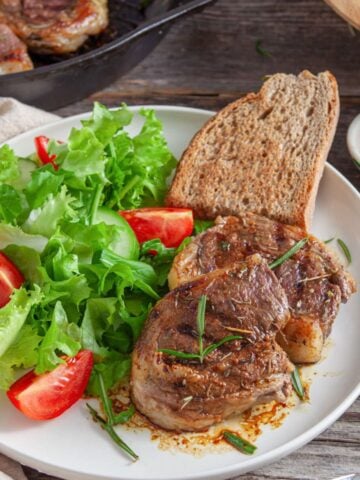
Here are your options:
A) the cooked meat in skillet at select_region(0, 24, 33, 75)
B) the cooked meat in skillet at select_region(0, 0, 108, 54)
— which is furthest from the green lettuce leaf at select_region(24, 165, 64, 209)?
the cooked meat in skillet at select_region(0, 0, 108, 54)

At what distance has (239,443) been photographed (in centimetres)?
283

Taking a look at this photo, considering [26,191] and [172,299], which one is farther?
[26,191]

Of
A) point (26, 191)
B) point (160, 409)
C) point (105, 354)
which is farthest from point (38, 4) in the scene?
point (160, 409)

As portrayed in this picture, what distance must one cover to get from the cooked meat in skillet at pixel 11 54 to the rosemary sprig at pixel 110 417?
7.30 ft

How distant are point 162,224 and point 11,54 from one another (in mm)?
1659

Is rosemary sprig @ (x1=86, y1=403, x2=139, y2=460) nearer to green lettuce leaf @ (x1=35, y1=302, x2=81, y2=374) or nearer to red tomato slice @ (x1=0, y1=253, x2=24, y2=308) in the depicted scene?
green lettuce leaf @ (x1=35, y1=302, x2=81, y2=374)

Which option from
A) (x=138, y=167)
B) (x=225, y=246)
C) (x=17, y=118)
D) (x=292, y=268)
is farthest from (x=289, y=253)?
(x=17, y=118)

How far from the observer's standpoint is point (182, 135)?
4.23 meters

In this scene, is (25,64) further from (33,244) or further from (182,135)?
(33,244)

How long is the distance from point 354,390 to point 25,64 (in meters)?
2.68

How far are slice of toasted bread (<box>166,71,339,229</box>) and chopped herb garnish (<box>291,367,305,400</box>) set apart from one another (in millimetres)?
871

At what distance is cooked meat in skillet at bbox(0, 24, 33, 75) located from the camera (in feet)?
15.0

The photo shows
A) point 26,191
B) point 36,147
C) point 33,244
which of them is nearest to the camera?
point 33,244

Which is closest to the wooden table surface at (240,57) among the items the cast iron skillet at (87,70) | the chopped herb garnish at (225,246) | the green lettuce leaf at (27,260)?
the cast iron skillet at (87,70)
